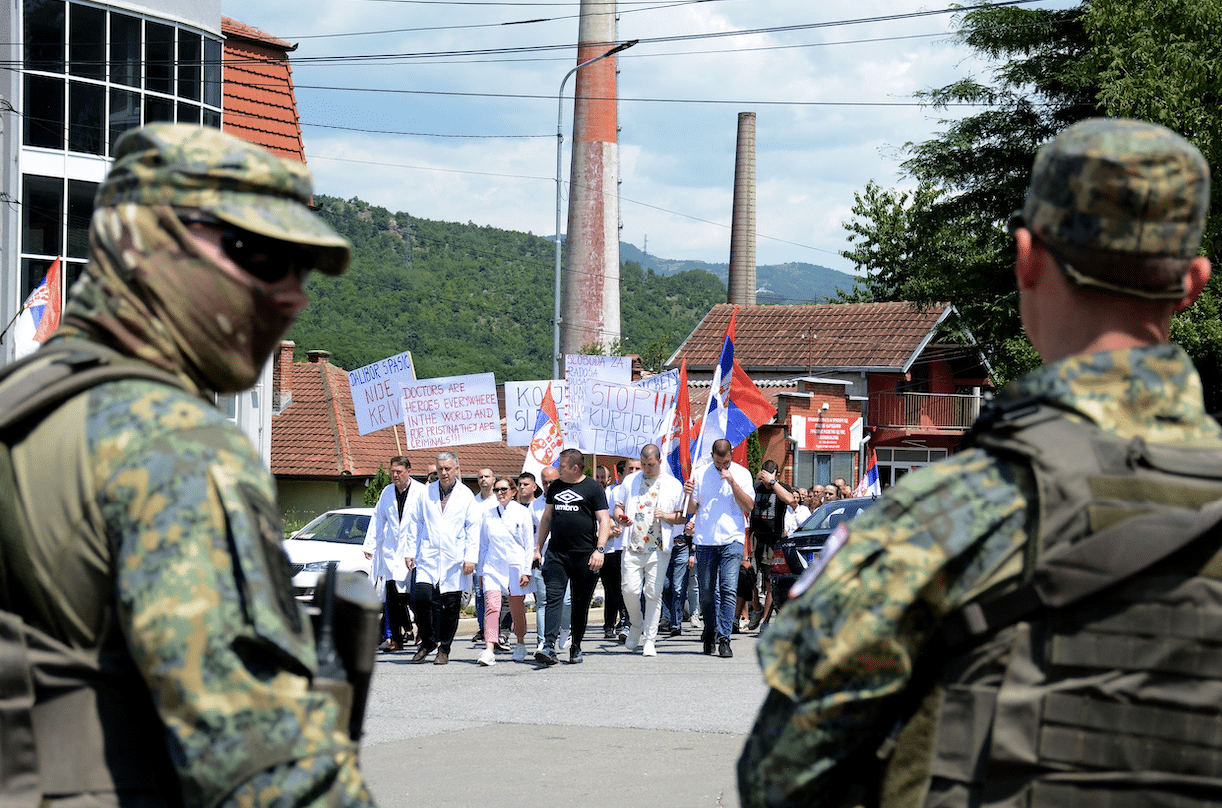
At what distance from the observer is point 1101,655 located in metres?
2.06

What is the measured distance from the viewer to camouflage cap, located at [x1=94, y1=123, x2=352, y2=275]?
1.96 metres

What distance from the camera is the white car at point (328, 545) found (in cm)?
1814

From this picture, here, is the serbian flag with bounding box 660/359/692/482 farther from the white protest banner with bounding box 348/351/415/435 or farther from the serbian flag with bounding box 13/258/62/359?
the serbian flag with bounding box 13/258/62/359

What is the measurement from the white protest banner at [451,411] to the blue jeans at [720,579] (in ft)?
16.2

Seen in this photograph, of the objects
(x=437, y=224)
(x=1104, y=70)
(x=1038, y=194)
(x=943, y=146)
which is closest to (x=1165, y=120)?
(x=1104, y=70)

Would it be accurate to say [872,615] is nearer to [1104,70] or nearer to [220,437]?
[220,437]

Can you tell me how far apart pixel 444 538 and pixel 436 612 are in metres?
0.74

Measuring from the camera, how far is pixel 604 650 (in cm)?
1435

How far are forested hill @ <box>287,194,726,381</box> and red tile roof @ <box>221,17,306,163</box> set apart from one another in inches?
1324

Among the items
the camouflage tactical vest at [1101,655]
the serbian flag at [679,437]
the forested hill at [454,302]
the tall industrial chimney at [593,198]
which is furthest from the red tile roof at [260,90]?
the forested hill at [454,302]

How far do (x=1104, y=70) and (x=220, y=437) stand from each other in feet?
78.6

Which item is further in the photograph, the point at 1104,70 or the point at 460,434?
the point at 1104,70

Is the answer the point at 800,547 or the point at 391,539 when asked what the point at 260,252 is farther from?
the point at 800,547

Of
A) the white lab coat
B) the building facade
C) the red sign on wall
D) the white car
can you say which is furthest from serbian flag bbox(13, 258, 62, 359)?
the red sign on wall
